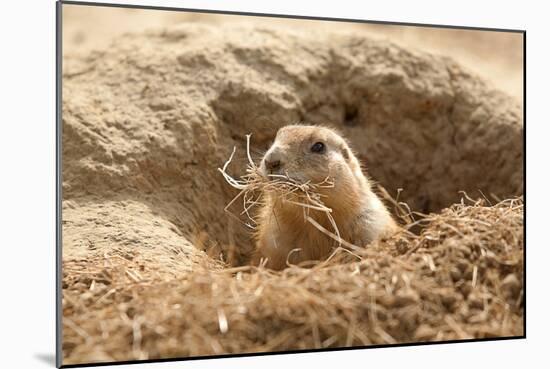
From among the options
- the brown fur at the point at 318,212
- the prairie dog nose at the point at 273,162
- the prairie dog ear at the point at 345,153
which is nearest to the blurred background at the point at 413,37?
the prairie dog ear at the point at 345,153

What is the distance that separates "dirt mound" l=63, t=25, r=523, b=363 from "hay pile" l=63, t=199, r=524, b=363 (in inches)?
0.4

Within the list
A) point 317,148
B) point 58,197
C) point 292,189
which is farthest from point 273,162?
point 58,197

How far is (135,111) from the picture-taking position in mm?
6387

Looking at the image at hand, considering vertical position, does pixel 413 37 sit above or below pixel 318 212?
above

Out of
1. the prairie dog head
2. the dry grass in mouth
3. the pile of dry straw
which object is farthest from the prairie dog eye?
the pile of dry straw

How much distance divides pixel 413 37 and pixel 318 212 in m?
3.17

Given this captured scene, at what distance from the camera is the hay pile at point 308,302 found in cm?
429

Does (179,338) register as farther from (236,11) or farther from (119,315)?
(236,11)

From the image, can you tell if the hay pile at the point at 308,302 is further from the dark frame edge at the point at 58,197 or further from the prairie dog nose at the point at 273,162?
the prairie dog nose at the point at 273,162

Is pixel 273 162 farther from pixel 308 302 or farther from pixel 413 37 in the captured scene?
pixel 413 37

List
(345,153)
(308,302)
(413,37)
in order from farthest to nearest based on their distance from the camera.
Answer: (413,37), (345,153), (308,302)

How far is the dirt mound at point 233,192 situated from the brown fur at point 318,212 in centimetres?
39

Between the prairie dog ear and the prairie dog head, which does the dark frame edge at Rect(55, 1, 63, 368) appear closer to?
the prairie dog head

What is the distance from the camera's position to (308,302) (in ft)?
14.3
